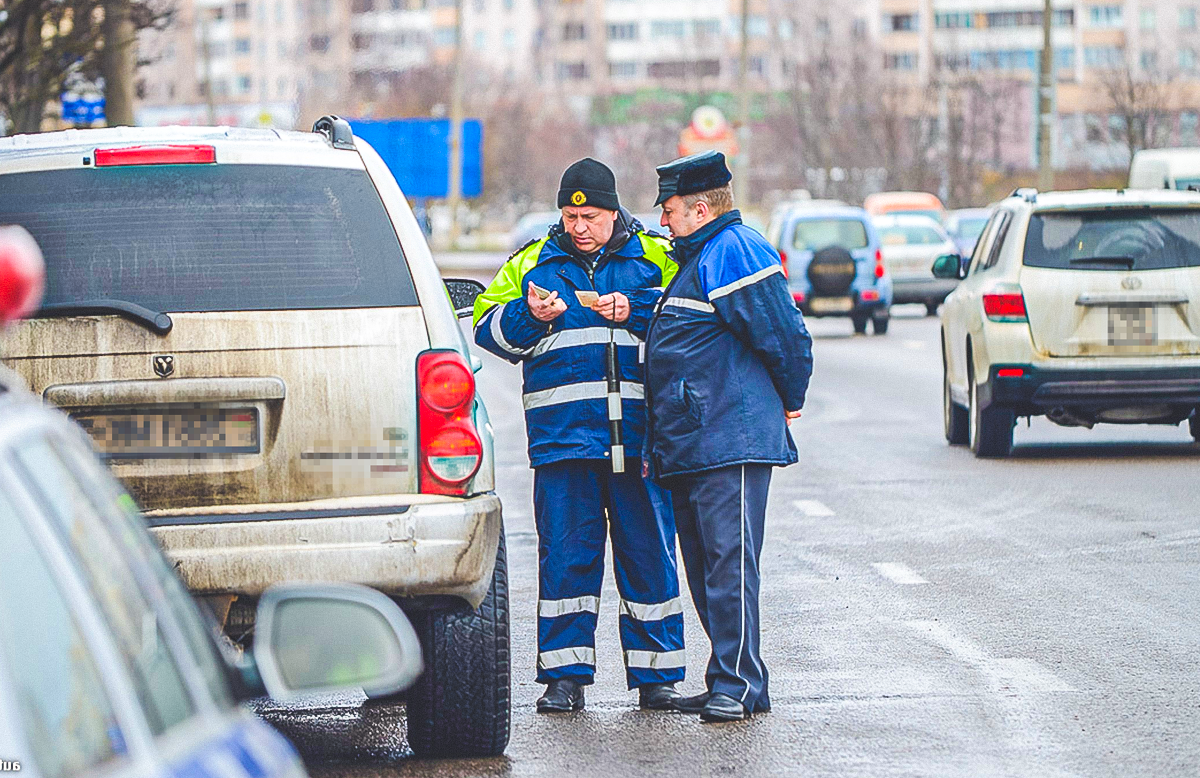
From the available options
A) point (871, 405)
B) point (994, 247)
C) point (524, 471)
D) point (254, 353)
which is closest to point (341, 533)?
point (254, 353)

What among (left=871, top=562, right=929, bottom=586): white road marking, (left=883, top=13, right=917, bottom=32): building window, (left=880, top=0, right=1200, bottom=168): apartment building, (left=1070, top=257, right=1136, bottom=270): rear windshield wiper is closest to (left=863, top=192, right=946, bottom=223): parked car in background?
(left=880, top=0, right=1200, bottom=168): apartment building

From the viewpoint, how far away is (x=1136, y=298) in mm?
13484

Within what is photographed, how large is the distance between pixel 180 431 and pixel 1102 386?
903 centimetres

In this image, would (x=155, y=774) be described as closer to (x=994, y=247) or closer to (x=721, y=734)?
(x=721, y=734)

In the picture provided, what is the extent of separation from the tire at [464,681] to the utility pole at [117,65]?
15.6 metres

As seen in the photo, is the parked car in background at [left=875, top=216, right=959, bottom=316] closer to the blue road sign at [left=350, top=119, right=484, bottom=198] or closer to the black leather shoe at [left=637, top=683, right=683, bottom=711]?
the blue road sign at [left=350, top=119, right=484, bottom=198]

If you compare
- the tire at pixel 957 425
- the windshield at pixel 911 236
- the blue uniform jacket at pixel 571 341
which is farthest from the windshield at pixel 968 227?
the blue uniform jacket at pixel 571 341

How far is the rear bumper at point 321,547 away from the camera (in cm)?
537

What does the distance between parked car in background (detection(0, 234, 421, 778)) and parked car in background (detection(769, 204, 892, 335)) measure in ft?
86.0

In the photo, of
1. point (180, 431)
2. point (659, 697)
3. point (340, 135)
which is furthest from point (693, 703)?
point (340, 135)

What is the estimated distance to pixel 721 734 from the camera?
634 centimetres

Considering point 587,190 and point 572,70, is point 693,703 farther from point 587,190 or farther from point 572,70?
point 572,70

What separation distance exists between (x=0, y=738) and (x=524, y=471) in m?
11.7

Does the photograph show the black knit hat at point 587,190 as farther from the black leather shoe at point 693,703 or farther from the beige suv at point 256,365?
the black leather shoe at point 693,703
